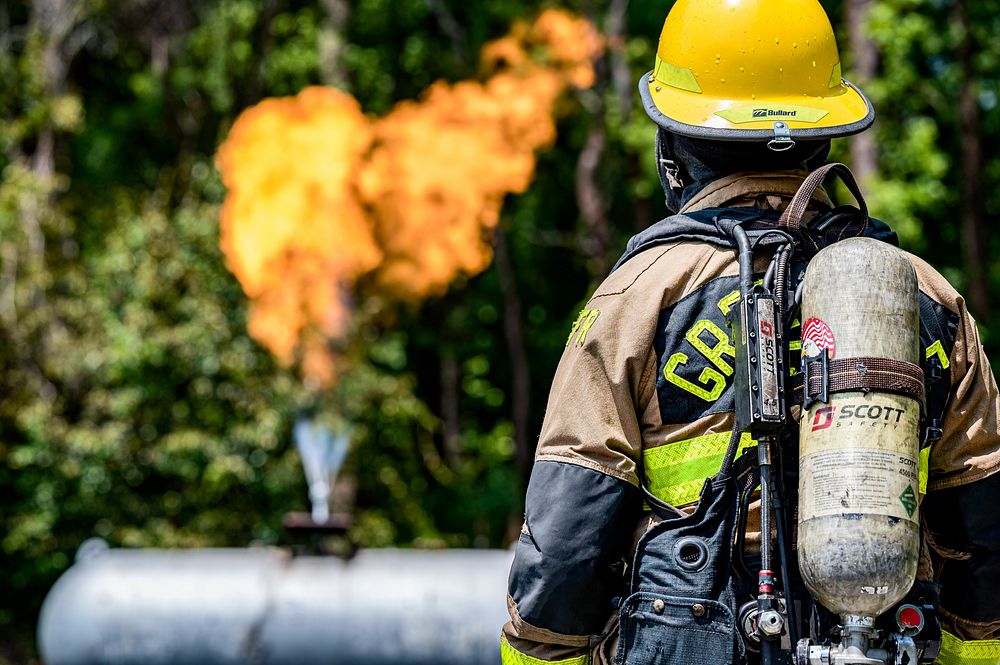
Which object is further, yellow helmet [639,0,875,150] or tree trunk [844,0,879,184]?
tree trunk [844,0,879,184]

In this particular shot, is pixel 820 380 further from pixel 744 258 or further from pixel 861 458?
pixel 744 258

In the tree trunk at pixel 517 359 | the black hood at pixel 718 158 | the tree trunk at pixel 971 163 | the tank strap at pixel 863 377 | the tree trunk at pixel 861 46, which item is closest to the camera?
the tank strap at pixel 863 377

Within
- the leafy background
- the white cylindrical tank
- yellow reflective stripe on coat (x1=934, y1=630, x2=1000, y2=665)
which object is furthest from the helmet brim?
the leafy background

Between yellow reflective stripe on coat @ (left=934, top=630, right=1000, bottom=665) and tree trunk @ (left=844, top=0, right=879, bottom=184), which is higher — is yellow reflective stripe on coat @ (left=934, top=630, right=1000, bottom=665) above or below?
below

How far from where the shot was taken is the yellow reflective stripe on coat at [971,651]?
2.70 meters

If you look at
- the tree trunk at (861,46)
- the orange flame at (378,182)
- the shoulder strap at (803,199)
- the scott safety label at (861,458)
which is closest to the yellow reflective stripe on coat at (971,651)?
the scott safety label at (861,458)

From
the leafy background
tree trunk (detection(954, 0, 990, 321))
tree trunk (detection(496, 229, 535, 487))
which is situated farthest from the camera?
tree trunk (detection(496, 229, 535, 487))

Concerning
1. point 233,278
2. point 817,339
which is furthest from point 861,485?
point 233,278

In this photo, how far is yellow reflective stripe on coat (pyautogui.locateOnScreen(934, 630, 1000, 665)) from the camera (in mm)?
2699

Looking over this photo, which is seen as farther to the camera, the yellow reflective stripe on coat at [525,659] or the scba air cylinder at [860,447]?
the yellow reflective stripe on coat at [525,659]

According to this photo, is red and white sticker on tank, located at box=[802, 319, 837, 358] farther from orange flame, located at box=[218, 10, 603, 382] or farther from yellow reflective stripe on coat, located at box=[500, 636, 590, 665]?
orange flame, located at box=[218, 10, 603, 382]

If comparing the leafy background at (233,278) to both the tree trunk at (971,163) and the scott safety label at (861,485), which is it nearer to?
the tree trunk at (971,163)

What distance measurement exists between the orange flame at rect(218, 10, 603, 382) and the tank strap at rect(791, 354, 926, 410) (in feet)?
46.9

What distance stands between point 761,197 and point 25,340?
1417cm
